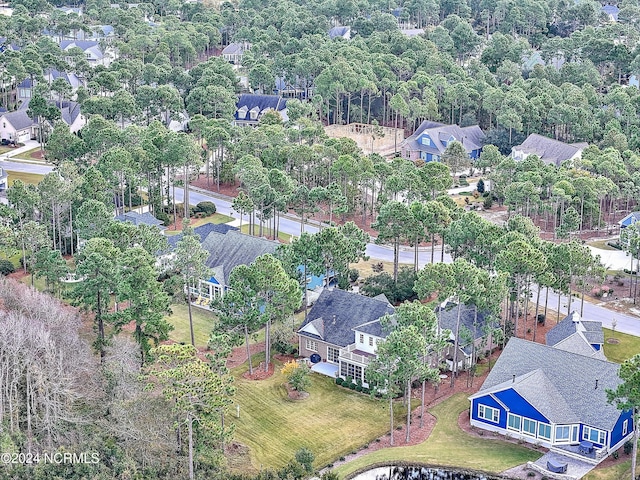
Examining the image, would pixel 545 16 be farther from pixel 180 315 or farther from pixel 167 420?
pixel 167 420

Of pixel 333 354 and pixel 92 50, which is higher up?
pixel 92 50

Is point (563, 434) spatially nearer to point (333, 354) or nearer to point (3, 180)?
point (333, 354)

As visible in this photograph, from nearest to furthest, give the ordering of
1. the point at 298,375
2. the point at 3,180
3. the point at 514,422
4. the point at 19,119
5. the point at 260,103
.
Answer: the point at 514,422 → the point at 298,375 → the point at 3,180 → the point at 19,119 → the point at 260,103

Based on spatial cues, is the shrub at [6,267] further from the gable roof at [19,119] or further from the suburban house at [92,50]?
the suburban house at [92,50]

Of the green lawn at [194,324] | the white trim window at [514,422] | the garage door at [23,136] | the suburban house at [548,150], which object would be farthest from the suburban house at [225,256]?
the garage door at [23,136]

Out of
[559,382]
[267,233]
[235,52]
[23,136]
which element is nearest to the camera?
[559,382]

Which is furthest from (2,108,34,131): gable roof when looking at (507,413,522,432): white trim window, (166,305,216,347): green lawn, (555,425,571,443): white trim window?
(555,425,571,443): white trim window

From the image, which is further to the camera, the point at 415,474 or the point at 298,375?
the point at 298,375

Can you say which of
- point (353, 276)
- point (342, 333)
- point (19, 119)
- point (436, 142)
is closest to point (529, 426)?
point (342, 333)
